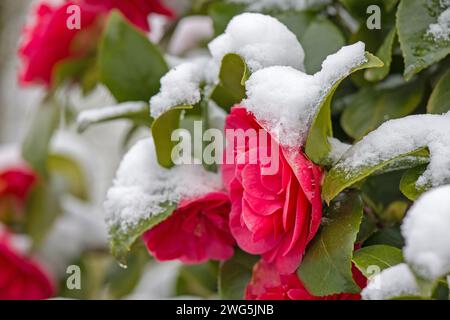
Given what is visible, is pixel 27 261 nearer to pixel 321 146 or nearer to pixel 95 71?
pixel 95 71

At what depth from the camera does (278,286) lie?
0.46 m

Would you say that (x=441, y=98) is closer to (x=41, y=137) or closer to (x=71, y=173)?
(x=41, y=137)

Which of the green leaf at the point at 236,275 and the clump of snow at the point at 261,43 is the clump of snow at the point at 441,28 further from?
the green leaf at the point at 236,275

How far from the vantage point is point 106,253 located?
3.77 ft

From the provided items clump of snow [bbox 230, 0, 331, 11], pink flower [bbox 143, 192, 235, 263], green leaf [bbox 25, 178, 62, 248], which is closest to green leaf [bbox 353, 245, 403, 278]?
pink flower [bbox 143, 192, 235, 263]

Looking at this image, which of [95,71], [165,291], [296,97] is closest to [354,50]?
[296,97]

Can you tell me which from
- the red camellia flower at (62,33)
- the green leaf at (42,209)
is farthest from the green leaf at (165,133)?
the green leaf at (42,209)

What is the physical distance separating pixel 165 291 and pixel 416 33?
626 millimetres

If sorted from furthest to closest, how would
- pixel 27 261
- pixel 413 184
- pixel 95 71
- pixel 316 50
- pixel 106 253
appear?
pixel 106 253 < pixel 27 261 < pixel 95 71 < pixel 316 50 < pixel 413 184

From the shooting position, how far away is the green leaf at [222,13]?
1.95 feet

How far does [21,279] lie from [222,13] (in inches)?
20.4

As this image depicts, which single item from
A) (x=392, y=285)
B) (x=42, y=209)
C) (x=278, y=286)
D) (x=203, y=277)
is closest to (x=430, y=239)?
(x=392, y=285)

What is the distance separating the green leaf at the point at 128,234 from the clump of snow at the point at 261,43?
115mm

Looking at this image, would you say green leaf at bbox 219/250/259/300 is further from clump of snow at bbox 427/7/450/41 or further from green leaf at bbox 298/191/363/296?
clump of snow at bbox 427/7/450/41
